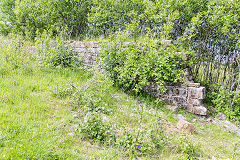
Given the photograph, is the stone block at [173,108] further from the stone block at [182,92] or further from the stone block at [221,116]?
the stone block at [221,116]

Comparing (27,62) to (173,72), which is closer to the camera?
(173,72)

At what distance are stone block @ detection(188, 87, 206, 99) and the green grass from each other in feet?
3.45

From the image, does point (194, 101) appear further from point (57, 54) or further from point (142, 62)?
point (57, 54)

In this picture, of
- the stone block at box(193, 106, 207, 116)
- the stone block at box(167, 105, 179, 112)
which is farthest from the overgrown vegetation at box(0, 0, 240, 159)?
the stone block at box(193, 106, 207, 116)

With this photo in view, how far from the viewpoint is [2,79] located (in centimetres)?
416

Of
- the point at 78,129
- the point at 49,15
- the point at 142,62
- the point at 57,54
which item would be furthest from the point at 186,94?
the point at 49,15

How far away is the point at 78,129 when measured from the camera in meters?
2.88

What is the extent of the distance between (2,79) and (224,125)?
7.31 metres

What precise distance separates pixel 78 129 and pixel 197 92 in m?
4.53

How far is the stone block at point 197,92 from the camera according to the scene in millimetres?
5297

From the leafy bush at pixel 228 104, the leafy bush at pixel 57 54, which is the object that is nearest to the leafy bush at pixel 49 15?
the leafy bush at pixel 57 54

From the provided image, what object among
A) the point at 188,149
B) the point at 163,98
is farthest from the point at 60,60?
the point at 188,149

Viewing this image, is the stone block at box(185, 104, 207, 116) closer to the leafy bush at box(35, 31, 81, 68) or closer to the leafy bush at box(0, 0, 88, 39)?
the leafy bush at box(35, 31, 81, 68)

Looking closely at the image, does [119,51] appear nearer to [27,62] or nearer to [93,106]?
[93,106]
